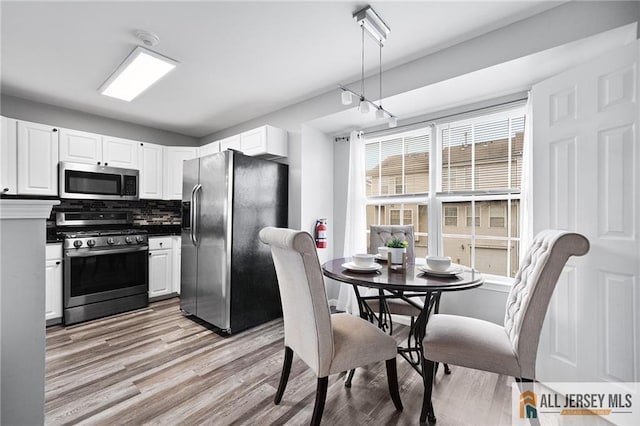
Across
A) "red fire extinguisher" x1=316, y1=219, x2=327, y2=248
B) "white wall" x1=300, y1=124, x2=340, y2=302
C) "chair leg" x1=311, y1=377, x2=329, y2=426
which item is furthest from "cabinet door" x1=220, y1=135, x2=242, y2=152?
"chair leg" x1=311, y1=377, x2=329, y2=426

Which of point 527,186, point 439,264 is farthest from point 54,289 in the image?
point 527,186

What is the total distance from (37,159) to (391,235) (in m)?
3.88

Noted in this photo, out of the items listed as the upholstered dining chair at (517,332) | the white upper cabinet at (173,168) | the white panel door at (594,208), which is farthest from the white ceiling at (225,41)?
the upholstered dining chair at (517,332)

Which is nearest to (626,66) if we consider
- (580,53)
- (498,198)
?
(580,53)

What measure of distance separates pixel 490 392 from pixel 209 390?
6.17 ft

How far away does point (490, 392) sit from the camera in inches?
75.7

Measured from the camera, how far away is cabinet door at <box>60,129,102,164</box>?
336cm

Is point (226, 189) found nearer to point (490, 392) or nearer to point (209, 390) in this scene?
point (209, 390)

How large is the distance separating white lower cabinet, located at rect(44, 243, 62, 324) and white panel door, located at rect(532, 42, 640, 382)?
4461mm

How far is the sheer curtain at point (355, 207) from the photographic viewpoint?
3.46 meters

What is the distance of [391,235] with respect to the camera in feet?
9.02

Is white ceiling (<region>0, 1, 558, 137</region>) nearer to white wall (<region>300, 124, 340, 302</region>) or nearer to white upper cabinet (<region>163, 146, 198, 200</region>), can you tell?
white wall (<region>300, 124, 340, 302</region>)

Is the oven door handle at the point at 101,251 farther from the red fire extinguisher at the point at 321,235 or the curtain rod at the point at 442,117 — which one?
the curtain rod at the point at 442,117

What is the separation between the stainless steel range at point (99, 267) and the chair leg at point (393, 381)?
3.25m
